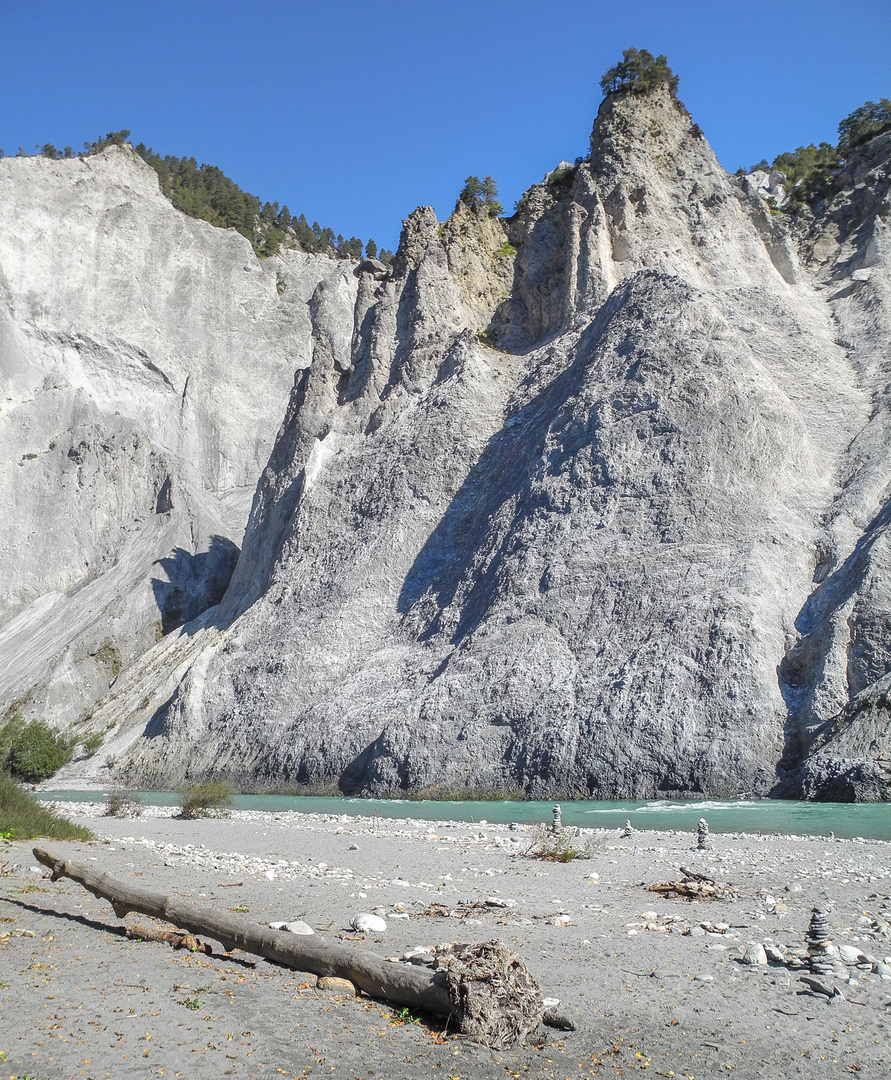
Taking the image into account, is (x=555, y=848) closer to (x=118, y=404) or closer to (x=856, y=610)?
(x=856, y=610)

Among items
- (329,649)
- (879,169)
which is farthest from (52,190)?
(879,169)

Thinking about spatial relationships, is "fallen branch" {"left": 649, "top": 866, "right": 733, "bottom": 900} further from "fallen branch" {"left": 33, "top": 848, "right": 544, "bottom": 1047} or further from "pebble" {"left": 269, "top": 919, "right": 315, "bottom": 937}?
"fallen branch" {"left": 33, "top": 848, "right": 544, "bottom": 1047}

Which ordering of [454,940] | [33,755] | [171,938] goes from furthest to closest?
1. [33,755]
2. [454,940]
3. [171,938]

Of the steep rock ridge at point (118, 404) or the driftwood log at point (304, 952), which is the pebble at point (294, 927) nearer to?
the driftwood log at point (304, 952)

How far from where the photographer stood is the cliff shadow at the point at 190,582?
50.3m

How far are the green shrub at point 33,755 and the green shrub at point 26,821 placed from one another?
73.2 feet

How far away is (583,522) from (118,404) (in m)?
47.6

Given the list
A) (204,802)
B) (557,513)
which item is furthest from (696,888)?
(557,513)

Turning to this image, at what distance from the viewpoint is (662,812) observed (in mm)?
19172

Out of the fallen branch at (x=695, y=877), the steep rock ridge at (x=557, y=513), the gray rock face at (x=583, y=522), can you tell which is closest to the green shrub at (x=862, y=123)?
the gray rock face at (x=583, y=522)

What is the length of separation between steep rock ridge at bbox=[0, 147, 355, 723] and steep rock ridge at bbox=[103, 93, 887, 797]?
7527 mm

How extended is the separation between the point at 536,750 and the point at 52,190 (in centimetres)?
6754

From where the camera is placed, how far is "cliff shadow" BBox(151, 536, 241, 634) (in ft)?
165

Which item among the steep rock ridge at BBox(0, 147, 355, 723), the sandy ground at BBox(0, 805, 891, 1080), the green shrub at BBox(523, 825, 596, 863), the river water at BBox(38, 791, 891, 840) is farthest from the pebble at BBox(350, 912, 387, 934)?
the steep rock ridge at BBox(0, 147, 355, 723)
